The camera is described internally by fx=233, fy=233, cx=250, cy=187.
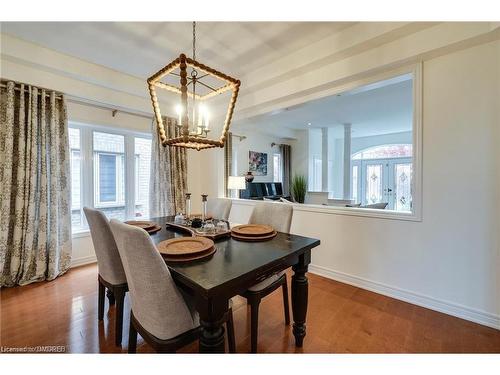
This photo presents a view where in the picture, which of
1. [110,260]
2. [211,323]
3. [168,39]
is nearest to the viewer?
[211,323]

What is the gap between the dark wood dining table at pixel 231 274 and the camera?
1.06 meters

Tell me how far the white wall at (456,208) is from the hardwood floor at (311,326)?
0.21 metres

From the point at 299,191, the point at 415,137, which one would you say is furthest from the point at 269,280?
the point at 299,191

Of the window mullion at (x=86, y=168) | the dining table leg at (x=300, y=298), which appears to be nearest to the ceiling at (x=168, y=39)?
the window mullion at (x=86, y=168)

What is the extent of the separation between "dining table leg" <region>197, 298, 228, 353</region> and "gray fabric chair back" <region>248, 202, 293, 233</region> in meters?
1.16

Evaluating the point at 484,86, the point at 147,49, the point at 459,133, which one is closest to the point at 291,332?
the point at 459,133

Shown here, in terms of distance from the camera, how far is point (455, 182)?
201 cm

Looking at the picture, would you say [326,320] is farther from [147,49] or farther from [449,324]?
[147,49]

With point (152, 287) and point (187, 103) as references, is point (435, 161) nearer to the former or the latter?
point (187, 103)

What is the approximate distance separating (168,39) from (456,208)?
10.3 feet

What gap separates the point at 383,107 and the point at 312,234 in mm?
3301

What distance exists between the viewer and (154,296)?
1140 millimetres

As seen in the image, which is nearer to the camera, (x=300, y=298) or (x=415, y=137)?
(x=300, y=298)
